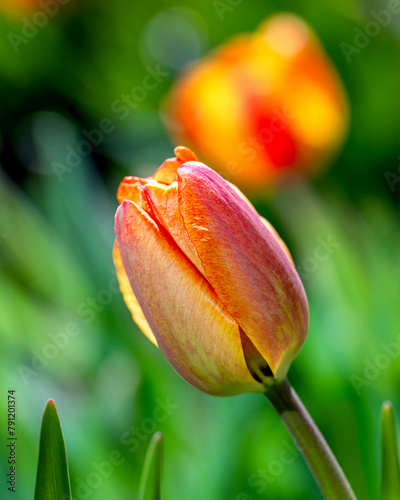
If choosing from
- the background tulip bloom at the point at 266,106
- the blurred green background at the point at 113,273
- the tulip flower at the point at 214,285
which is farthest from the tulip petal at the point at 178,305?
the background tulip bloom at the point at 266,106

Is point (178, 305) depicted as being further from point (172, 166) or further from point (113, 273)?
point (113, 273)

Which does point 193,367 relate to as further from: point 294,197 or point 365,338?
point 294,197

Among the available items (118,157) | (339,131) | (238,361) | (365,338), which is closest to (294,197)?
(339,131)

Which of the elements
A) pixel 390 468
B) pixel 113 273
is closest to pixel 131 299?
pixel 390 468

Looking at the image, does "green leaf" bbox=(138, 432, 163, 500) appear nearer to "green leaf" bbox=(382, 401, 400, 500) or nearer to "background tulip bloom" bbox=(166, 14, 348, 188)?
"green leaf" bbox=(382, 401, 400, 500)

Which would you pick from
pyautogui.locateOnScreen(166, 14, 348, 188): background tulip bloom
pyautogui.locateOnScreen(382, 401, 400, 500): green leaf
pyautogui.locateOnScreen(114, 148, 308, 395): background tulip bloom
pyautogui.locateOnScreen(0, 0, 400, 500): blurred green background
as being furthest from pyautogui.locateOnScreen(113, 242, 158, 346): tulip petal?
pyautogui.locateOnScreen(166, 14, 348, 188): background tulip bloom
